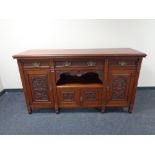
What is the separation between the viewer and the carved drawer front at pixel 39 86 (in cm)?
162

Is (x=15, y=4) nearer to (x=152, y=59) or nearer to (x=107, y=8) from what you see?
(x=107, y=8)

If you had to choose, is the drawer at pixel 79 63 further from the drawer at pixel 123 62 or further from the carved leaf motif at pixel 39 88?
the carved leaf motif at pixel 39 88

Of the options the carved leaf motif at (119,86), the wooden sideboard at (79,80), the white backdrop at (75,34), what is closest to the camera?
the wooden sideboard at (79,80)

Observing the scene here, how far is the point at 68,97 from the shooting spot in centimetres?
174

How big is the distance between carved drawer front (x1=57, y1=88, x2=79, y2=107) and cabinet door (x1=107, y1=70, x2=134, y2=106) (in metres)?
0.42

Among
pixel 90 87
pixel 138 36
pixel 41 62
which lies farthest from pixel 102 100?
pixel 138 36

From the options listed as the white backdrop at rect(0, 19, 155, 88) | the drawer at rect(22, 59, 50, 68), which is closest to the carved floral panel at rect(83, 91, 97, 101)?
the drawer at rect(22, 59, 50, 68)

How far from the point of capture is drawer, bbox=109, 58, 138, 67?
1545mm

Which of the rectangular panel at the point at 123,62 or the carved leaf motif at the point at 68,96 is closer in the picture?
the rectangular panel at the point at 123,62

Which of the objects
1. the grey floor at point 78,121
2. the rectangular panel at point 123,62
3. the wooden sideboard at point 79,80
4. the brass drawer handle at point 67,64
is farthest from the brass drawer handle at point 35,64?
the rectangular panel at point 123,62

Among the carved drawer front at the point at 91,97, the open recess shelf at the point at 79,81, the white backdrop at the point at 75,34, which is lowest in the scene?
the carved drawer front at the point at 91,97

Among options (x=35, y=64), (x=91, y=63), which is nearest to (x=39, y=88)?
(x=35, y=64)

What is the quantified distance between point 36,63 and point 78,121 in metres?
0.89

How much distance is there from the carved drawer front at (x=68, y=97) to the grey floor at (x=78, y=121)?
16 centimetres
